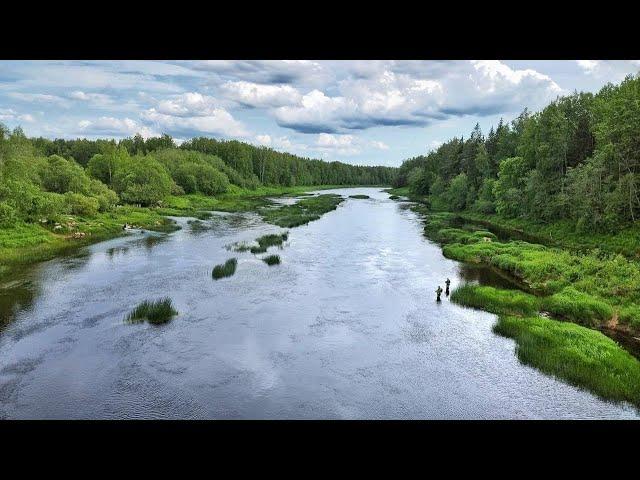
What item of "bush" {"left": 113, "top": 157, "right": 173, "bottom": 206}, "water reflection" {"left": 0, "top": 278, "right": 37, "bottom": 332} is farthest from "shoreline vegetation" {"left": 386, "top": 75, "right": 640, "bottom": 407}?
"bush" {"left": 113, "top": 157, "right": 173, "bottom": 206}

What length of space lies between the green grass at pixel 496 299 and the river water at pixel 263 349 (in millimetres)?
1627

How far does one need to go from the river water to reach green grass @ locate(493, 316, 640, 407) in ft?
2.54

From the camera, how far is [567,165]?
69375 millimetres

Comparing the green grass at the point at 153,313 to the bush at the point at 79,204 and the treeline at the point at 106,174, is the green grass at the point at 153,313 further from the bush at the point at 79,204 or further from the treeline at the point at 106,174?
the bush at the point at 79,204

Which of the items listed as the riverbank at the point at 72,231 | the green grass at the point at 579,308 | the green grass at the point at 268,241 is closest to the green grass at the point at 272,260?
the green grass at the point at 268,241

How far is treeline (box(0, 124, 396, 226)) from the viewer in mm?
56688

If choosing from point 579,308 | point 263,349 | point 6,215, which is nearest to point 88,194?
point 6,215

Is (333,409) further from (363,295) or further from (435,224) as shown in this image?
(435,224)

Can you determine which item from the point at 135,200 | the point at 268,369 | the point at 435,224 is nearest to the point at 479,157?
the point at 435,224

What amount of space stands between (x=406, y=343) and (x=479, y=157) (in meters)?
78.5

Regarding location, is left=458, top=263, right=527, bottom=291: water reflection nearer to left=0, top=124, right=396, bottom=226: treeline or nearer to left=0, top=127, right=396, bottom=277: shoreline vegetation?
left=0, top=127, right=396, bottom=277: shoreline vegetation
